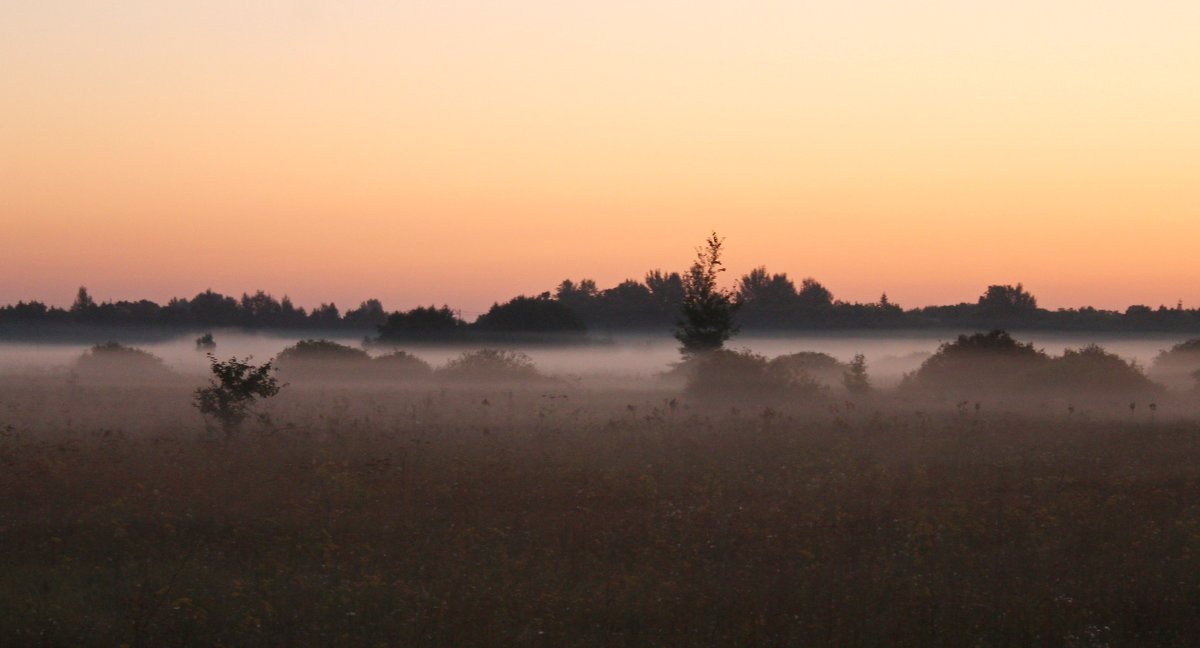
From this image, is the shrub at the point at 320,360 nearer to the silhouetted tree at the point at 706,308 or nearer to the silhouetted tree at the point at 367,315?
the silhouetted tree at the point at 706,308

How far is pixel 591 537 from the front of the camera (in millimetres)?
13625

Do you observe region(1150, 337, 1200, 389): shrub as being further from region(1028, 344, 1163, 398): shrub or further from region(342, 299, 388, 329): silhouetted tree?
region(342, 299, 388, 329): silhouetted tree

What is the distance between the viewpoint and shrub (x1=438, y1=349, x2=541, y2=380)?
1678 inches

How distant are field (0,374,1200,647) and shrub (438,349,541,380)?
18883 millimetres

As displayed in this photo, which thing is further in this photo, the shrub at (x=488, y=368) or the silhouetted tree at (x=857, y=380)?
the shrub at (x=488, y=368)

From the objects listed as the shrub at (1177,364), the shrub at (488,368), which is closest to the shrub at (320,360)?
the shrub at (488,368)

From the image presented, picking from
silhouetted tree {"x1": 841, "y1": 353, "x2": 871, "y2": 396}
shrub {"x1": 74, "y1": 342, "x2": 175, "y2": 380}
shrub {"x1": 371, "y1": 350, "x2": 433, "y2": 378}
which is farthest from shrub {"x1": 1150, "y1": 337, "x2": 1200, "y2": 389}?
shrub {"x1": 74, "y1": 342, "x2": 175, "y2": 380}

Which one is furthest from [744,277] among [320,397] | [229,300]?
[320,397]

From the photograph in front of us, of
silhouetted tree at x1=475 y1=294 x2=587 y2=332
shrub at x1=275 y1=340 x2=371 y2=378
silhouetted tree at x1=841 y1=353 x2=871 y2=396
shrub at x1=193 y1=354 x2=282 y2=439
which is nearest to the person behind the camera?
shrub at x1=193 y1=354 x2=282 y2=439

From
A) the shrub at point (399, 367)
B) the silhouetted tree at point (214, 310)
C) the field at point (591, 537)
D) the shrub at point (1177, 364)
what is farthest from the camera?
the silhouetted tree at point (214, 310)

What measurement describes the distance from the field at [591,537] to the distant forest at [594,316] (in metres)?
43.9

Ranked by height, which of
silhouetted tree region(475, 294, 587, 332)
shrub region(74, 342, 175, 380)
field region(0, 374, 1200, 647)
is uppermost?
silhouetted tree region(475, 294, 587, 332)

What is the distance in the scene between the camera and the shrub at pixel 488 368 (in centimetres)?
4262

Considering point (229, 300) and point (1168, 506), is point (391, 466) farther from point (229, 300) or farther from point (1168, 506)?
point (229, 300)
